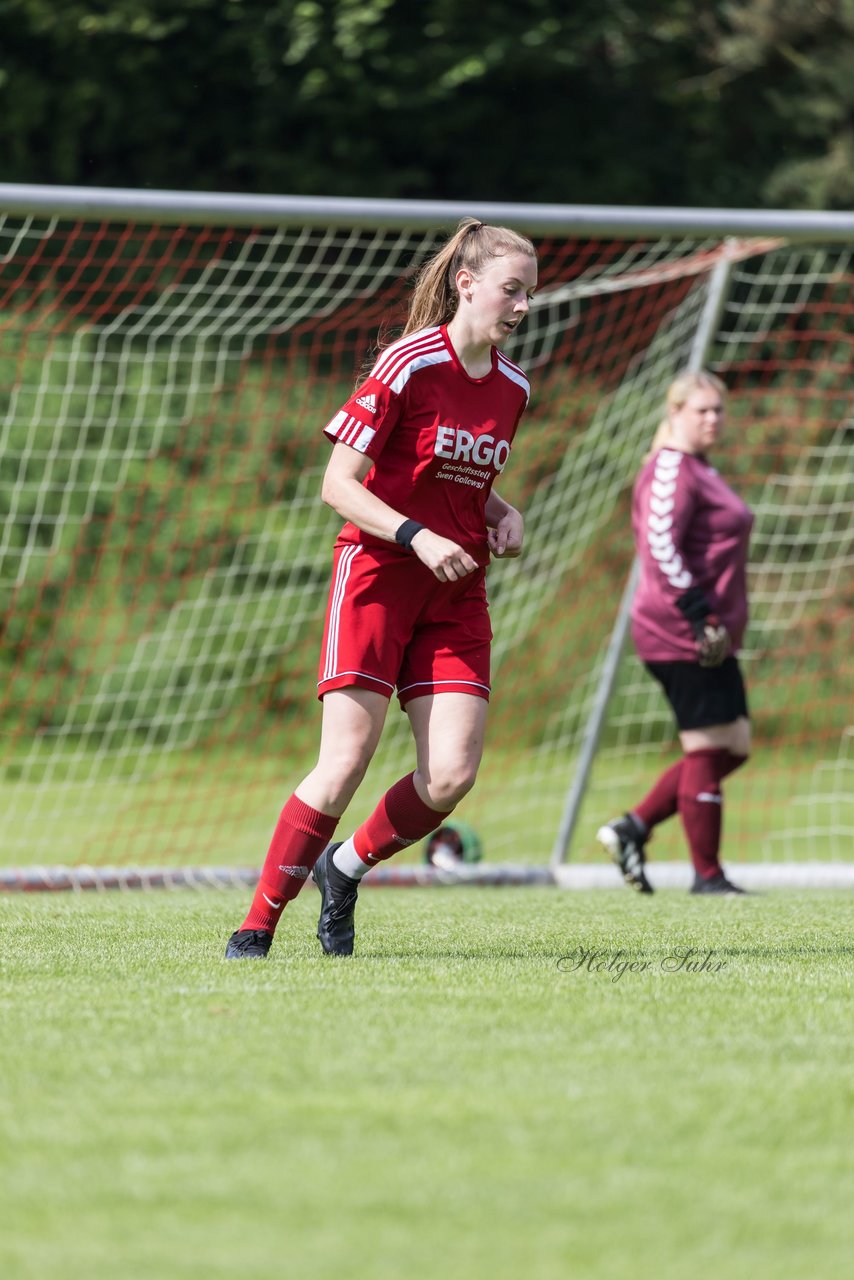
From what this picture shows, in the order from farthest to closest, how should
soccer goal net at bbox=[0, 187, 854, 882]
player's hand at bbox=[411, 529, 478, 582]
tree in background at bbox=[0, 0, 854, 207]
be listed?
tree in background at bbox=[0, 0, 854, 207], soccer goal net at bbox=[0, 187, 854, 882], player's hand at bbox=[411, 529, 478, 582]

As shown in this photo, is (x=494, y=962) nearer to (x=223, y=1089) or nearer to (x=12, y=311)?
(x=223, y=1089)

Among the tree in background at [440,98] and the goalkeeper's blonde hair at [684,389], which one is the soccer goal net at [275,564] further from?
the tree in background at [440,98]

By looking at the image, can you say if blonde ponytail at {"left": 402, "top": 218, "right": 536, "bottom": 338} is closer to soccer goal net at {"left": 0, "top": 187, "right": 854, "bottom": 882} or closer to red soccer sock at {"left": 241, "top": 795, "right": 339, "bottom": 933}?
red soccer sock at {"left": 241, "top": 795, "right": 339, "bottom": 933}

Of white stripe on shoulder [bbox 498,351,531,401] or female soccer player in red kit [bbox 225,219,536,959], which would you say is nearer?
female soccer player in red kit [bbox 225,219,536,959]

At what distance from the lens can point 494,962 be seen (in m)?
4.30

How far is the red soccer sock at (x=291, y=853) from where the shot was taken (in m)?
4.24

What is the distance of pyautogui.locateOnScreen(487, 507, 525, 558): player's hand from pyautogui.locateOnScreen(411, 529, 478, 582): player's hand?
41 cm

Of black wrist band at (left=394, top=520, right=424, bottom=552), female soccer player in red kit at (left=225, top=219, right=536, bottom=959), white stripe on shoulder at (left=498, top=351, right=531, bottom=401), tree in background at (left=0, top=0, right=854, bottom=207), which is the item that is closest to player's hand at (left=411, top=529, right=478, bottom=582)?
black wrist band at (left=394, top=520, right=424, bottom=552)

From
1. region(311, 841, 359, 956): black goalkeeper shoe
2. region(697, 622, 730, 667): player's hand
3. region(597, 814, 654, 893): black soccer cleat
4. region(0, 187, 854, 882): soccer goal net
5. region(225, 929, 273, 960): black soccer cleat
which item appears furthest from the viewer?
region(0, 187, 854, 882): soccer goal net

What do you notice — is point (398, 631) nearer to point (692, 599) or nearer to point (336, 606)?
point (336, 606)

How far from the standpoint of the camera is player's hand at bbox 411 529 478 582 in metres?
3.95

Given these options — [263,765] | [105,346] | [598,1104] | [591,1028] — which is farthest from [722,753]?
[105,346]

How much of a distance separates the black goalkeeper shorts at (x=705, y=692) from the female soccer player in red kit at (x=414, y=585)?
7.04ft

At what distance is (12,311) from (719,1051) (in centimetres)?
819
